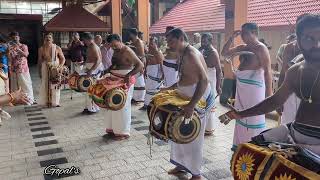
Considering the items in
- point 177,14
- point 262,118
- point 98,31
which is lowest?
point 262,118

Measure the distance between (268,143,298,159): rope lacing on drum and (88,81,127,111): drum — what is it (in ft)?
10.7

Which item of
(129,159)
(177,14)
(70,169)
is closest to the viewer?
(70,169)

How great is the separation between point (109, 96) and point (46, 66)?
140 inches

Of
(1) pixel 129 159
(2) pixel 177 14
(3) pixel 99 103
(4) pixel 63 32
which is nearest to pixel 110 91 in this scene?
(3) pixel 99 103

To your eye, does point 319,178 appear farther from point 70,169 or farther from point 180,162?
point 70,169

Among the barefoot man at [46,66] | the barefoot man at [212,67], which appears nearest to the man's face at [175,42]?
the barefoot man at [212,67]

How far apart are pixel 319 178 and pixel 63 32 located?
14.2 meters

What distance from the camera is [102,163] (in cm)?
456

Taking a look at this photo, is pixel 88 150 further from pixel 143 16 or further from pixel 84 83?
pixel 143 16

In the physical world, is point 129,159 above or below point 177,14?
below

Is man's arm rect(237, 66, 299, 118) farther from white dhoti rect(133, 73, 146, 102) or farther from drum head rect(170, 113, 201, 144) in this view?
white dhoti rect(133, 73, 146, 102)

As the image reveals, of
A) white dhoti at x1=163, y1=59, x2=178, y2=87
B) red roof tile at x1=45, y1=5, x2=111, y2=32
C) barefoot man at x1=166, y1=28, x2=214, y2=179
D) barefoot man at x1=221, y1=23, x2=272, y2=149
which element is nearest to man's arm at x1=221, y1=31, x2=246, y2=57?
barefoot man at x1=221, y1=23, x2=272, y2=149

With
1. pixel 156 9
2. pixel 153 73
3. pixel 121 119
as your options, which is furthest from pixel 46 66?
pixel 156 9

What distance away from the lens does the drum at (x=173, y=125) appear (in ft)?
11.1
